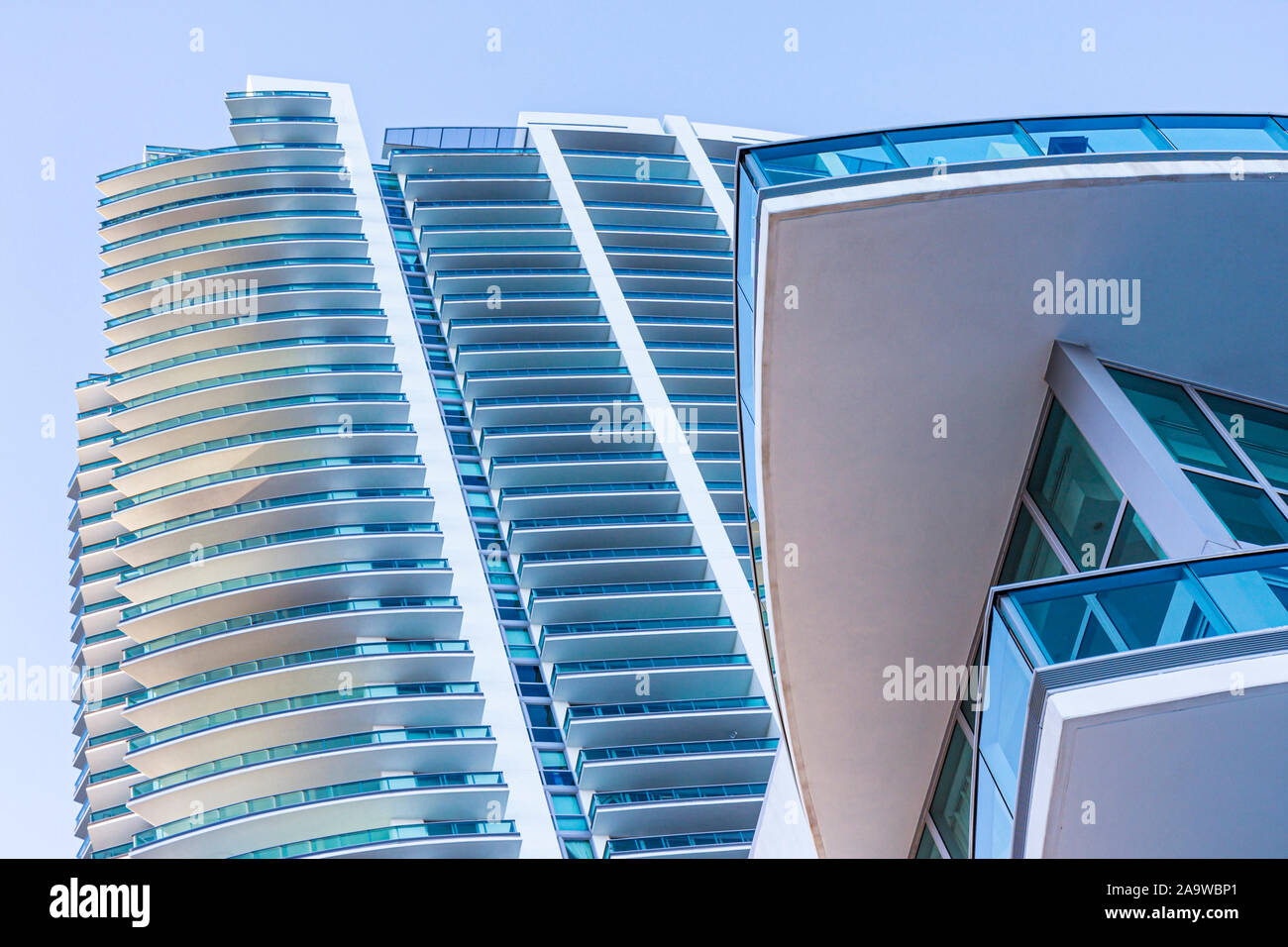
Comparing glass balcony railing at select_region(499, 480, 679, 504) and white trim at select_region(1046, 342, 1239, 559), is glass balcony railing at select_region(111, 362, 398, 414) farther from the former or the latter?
white trim at select_region(1046, 342, 1239, 559)

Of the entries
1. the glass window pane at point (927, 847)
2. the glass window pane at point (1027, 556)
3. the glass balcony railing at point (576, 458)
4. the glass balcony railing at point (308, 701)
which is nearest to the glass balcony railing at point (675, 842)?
the glass balcony railing at point (308, 701)

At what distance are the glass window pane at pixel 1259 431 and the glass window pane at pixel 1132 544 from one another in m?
1.43

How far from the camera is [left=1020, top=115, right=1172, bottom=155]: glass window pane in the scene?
537 inches

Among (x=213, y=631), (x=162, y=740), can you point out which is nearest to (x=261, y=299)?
(x=213, y=631)

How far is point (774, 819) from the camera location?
21.3 metres

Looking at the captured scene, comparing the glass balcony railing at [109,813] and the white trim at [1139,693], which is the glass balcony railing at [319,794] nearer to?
the glass balcony railing at [109,813]

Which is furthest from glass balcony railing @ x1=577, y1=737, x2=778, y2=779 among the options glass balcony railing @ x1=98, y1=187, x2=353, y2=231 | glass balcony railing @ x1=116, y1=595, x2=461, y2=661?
glass balcony railing @ x1=98, y1=187, x2=353, y2=231

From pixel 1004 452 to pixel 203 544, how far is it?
3502 centimetres

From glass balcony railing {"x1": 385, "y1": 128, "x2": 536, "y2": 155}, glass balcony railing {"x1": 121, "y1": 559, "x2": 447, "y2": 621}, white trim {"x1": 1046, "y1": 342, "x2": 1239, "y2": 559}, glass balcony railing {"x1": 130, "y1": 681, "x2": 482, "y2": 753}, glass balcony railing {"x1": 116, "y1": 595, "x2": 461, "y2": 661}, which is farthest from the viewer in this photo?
glass balcony railing {"x1": 385, "y1": 128, "x2": 536, "y2": 155}

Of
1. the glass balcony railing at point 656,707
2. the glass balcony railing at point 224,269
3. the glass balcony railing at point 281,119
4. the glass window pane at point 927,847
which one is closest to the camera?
the glass window pane at point 927,847

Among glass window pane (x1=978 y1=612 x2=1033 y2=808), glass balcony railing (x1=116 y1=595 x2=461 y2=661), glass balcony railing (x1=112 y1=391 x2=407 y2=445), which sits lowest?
glass balcony railing (x1=116 y1=595 x2=461 y2=661)

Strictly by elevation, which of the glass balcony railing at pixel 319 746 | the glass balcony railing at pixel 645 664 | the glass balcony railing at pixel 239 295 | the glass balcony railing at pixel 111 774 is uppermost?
the glass balcony railing at pixel 239 295

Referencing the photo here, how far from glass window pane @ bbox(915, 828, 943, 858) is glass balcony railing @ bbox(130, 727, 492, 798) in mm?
20211

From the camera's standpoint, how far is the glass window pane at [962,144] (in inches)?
536
